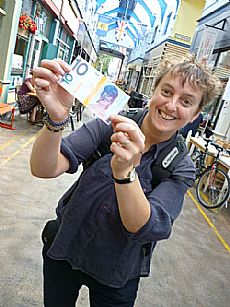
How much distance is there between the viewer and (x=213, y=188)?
5.78m

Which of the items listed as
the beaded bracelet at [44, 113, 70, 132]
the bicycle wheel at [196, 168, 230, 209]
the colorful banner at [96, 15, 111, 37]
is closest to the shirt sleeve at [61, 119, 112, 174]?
the beaded bracelet at [44, 113, 70, 132]

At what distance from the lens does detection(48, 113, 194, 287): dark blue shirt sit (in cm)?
126

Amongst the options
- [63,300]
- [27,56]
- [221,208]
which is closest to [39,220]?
[63,300]

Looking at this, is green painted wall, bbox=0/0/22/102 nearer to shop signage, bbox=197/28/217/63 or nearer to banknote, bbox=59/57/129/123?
shop signage, bbox=197/28/217/63

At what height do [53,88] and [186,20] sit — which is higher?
[186,20]

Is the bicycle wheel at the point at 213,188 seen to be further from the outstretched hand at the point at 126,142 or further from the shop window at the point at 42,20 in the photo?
the shop window at the point at 42,20

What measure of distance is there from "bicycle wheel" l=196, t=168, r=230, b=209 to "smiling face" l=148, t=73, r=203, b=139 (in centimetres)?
438

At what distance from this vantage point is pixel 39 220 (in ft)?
12.0

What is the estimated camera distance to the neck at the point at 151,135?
1.27 metres

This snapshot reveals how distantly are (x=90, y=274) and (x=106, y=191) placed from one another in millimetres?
355

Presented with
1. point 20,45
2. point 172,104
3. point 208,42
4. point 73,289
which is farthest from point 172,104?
point 208,42

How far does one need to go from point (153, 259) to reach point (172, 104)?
103 inches

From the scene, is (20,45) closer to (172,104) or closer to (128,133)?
(172,104)

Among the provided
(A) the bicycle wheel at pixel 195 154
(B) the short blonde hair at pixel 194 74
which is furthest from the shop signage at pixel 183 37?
(B) the short blonde hair at pixel 194 74
